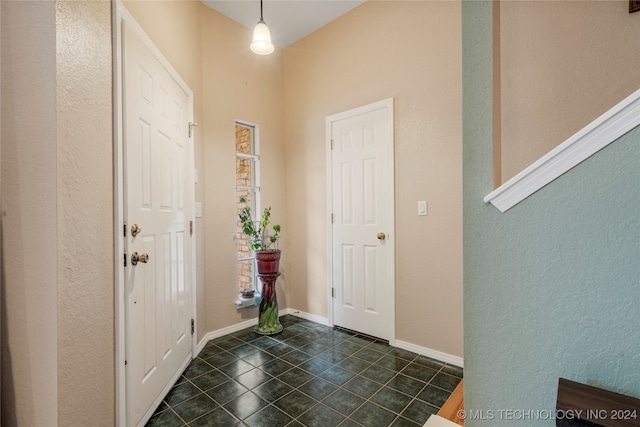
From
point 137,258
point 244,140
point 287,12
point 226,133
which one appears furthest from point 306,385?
point 287,12

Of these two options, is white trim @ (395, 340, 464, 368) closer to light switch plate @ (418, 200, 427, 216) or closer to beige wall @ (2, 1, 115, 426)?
light switch plate @ (418, 200, 427, 216)

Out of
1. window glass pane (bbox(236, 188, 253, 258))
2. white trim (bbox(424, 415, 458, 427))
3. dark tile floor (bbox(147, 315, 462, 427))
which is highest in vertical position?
window glass pane (bbox(236, 188, 253, 258))

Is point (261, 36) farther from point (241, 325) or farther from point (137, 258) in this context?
point (241, 325)

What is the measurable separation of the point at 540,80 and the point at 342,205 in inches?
69.6

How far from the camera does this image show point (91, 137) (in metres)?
1.30

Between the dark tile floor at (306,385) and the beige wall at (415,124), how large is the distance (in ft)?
1.31

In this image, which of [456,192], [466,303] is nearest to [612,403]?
[466,303]

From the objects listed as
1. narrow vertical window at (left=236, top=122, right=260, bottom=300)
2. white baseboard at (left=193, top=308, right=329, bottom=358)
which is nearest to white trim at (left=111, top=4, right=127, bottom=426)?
white baseboard at (left=193, top=308, right=329, bottom=358)

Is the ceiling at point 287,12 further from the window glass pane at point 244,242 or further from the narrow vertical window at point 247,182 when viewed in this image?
the window glass pane at point 244,242

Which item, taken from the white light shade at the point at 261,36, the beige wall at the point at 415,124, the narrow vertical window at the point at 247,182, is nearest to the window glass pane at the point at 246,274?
the narrow vertical window at the point at 247,182

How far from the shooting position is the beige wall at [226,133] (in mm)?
2797

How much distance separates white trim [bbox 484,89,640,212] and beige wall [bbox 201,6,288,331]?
2.39 m

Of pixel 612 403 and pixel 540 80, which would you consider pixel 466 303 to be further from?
pixel 540 80

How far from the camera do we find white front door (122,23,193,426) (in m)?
1.57
